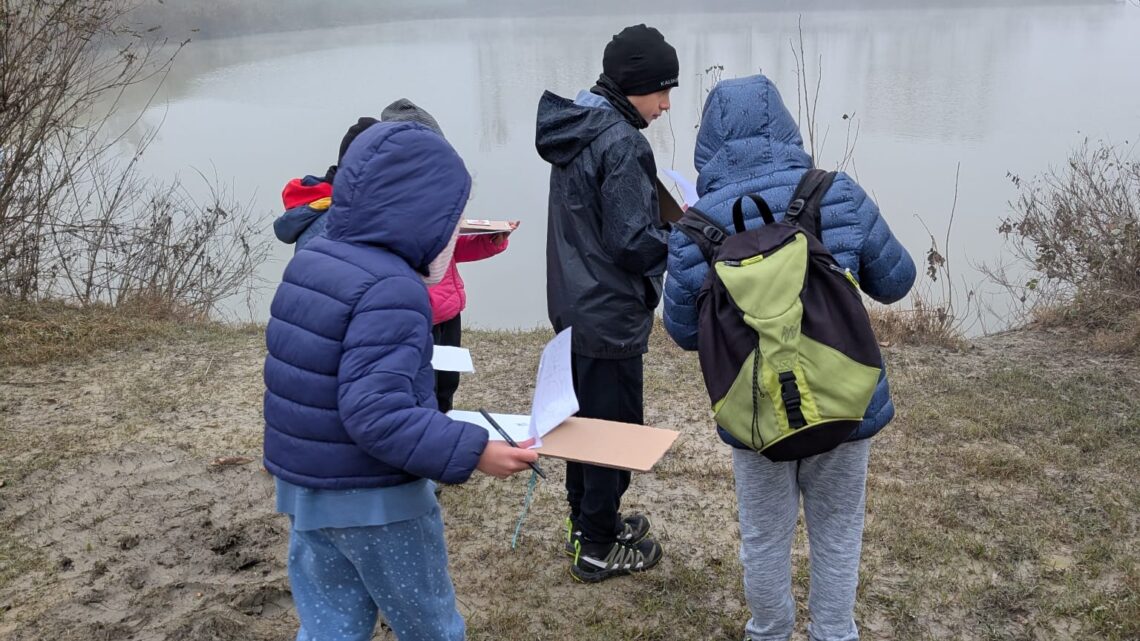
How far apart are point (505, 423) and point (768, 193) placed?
85cm

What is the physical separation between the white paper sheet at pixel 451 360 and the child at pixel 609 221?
723 mm

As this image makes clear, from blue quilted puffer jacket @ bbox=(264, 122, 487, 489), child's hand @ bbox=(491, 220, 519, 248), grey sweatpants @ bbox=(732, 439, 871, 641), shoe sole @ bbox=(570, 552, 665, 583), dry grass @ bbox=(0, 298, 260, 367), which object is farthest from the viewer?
dry grass @ bbox=(0, 298, 260, 367)

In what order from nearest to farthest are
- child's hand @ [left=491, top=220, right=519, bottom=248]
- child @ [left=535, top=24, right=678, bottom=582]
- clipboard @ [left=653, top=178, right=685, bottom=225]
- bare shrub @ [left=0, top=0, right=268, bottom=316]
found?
child @ [left=535, top=24, right=678, bottom=582]
clipboard @ [left=653, top=178, right=685, bottom=225]
child's hand @ [left=491, top=220, right=519, bottom=248]
bare shrub @ [left=0, top=0, right=268, bottom=316]

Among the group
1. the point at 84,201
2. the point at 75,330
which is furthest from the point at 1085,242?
the point at 84,201

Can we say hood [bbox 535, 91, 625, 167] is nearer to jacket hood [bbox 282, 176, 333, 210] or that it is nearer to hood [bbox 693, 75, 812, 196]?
hood [bbox 693, 75, 812, 196]

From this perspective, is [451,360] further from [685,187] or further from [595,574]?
[595,574]

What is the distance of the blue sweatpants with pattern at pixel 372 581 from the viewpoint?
215 cm

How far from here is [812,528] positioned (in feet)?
8.61

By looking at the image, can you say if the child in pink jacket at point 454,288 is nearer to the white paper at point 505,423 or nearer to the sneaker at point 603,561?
the sneaker at point 603,561

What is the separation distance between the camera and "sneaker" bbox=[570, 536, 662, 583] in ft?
11.5

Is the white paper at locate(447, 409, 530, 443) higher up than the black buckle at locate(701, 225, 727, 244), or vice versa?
the black buckle at locate(701, 225, 727, 244)

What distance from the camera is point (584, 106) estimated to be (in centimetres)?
307

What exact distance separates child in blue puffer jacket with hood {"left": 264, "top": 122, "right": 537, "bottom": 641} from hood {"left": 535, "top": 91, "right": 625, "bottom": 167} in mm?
926

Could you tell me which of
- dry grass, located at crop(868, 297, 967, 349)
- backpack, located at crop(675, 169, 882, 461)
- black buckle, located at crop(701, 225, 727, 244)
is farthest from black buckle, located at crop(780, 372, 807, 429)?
dry grass, located at crop(868, 297, 967, 349)
